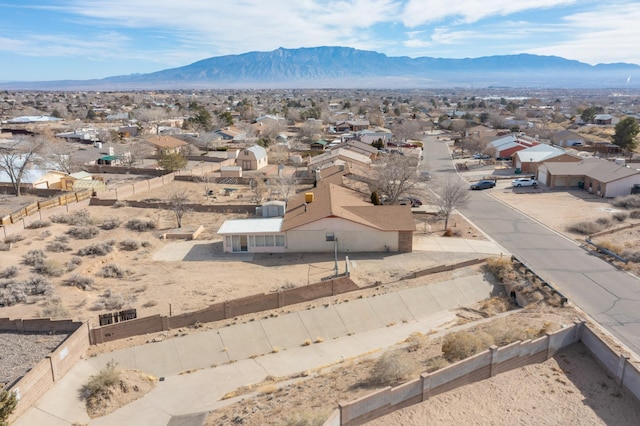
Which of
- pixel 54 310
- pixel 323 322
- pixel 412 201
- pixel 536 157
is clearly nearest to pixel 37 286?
pixel 54 310

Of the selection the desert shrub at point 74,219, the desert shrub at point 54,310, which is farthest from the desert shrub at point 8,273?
the desert shrub at point 74,219

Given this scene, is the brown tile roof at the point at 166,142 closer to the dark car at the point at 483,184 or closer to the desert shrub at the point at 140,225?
the desert shrub at the point at 140,225

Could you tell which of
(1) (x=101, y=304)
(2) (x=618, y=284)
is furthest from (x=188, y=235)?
(2) (x=618, y=284)

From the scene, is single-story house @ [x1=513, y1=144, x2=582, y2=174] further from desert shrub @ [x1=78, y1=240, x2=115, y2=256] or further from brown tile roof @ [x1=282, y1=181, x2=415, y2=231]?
desert shrub @ [x1=78, y1=240, x2=115, y2=256]

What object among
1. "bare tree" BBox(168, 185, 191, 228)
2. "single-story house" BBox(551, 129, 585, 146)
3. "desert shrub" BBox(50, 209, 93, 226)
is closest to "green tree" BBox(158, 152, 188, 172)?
"bare tree" BBox(168, 185, 191, 228)

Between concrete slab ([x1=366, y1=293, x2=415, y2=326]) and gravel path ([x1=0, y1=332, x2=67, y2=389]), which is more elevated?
gravel path ([x1=0, y1=332, x2=67, y2=389])

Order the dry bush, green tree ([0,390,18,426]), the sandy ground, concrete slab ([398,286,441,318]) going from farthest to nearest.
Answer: concrete slab ([398,286,441,318])
the dry bush
the sandy ground
green tree ([0,390,18,426])

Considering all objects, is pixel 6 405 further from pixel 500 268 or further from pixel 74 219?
pixel 74 219
